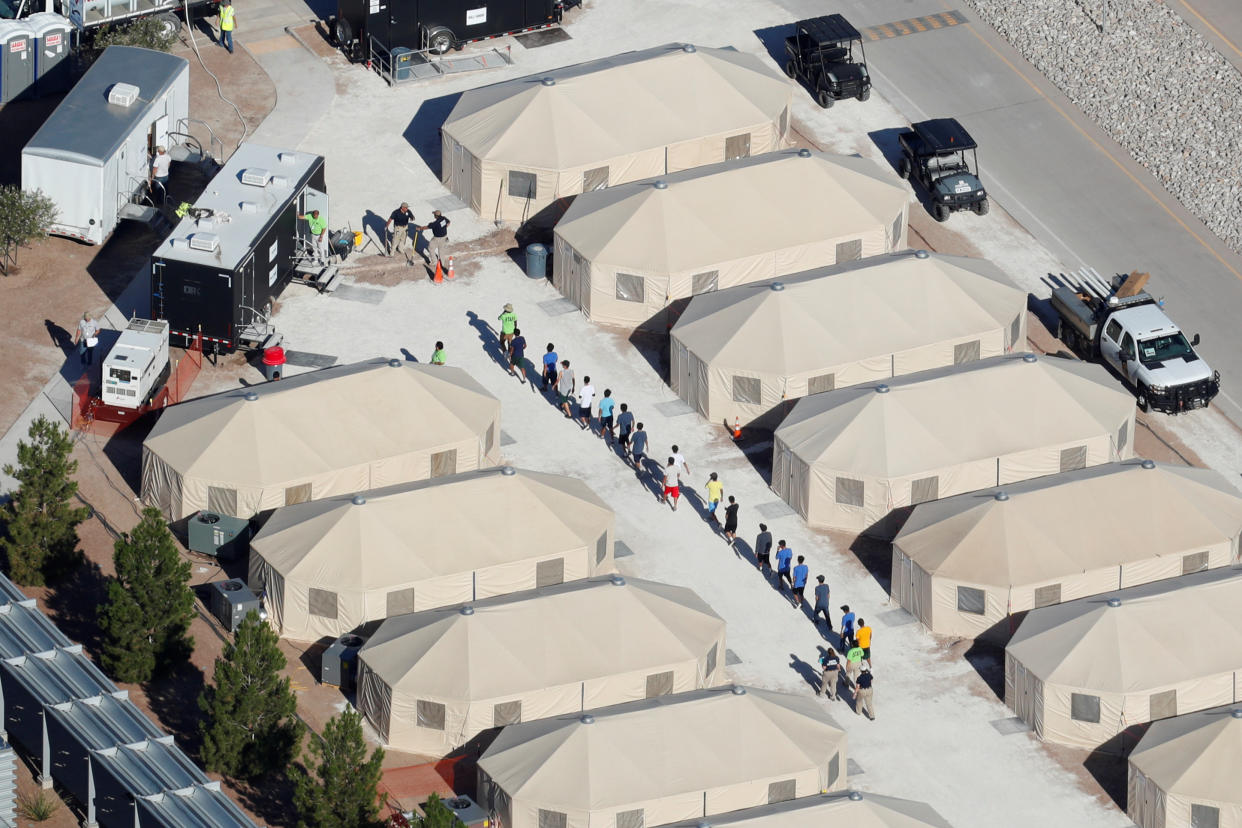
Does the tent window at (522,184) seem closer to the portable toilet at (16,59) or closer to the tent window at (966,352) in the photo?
the tent window at (966,352)

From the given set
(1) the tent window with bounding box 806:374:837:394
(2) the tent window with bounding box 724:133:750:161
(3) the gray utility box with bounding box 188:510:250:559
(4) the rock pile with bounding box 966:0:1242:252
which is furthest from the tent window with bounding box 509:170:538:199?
(4) the rock pile with bounding box 966:0:1242:252

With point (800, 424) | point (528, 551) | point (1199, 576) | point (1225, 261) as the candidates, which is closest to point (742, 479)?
point (800, 424)

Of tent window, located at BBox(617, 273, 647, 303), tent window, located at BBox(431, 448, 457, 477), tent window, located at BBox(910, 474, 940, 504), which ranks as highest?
tent window, located at BBox(617, 273, 647, 303)

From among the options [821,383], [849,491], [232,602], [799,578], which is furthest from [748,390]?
[232,602]

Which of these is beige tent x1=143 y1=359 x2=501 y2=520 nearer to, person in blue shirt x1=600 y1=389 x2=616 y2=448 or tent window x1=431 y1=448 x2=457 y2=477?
tent window x1=431 y1=448 x2=457 y2=477

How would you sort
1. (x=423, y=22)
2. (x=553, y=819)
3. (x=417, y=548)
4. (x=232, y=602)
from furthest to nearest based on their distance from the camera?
1. (x=423, y=22)
2. (x=417, y=548)
3. (x=232, y=602)
4. (x=553, y=819)

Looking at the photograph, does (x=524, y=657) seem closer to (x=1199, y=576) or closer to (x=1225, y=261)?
(x=1199, y=576)

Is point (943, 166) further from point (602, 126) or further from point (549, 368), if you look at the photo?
point (549, 368)
